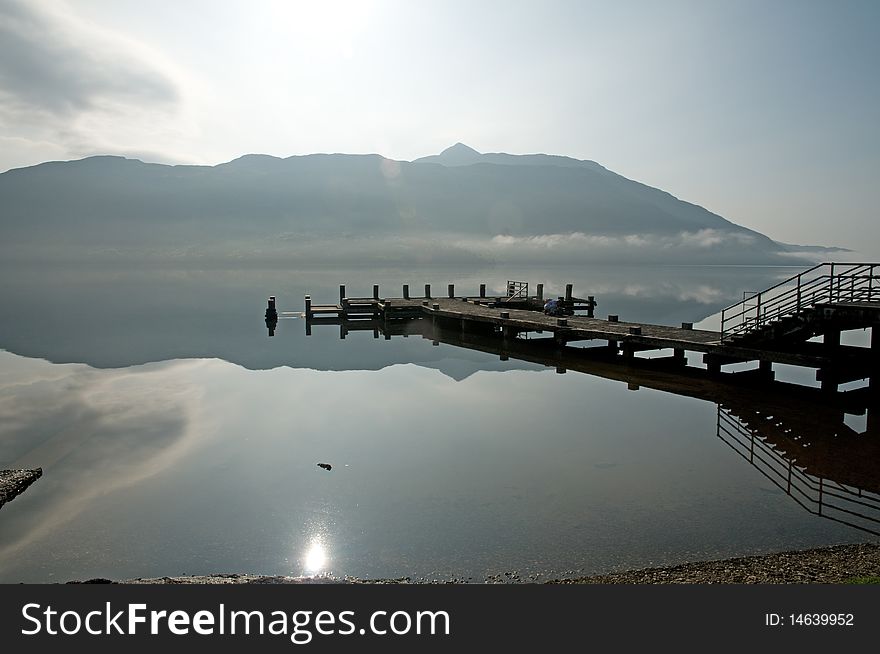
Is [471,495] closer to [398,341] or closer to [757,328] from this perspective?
[757,328]

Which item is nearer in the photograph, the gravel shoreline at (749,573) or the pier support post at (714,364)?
the gravel shoreline at (749,573)

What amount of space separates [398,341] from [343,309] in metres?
10.8

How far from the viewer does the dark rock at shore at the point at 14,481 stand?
13789 mm

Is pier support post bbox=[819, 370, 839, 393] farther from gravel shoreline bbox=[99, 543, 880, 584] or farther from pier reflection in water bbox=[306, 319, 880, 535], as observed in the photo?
gravel shoreline bbox=[99, 543, 880, 584]

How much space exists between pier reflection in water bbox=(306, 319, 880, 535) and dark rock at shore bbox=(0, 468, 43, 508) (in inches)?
722

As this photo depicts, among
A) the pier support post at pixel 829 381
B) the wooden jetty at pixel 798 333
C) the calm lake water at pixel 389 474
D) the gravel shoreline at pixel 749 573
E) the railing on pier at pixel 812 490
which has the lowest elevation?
the calm lake water at pixel 389 474

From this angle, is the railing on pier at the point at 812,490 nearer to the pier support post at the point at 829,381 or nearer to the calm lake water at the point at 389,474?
the calm lake water at the point at 389,474

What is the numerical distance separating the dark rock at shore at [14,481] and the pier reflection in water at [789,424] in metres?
18.3

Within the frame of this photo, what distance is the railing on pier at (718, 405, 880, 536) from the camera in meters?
12.1

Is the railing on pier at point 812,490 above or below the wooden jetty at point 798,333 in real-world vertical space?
below

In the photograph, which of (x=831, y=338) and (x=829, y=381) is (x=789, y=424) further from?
(x=831, y=338)

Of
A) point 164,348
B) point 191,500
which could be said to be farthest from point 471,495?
point 164,348

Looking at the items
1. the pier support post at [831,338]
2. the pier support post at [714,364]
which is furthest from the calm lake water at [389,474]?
the pier support post at [831,338]

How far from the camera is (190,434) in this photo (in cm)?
1931
